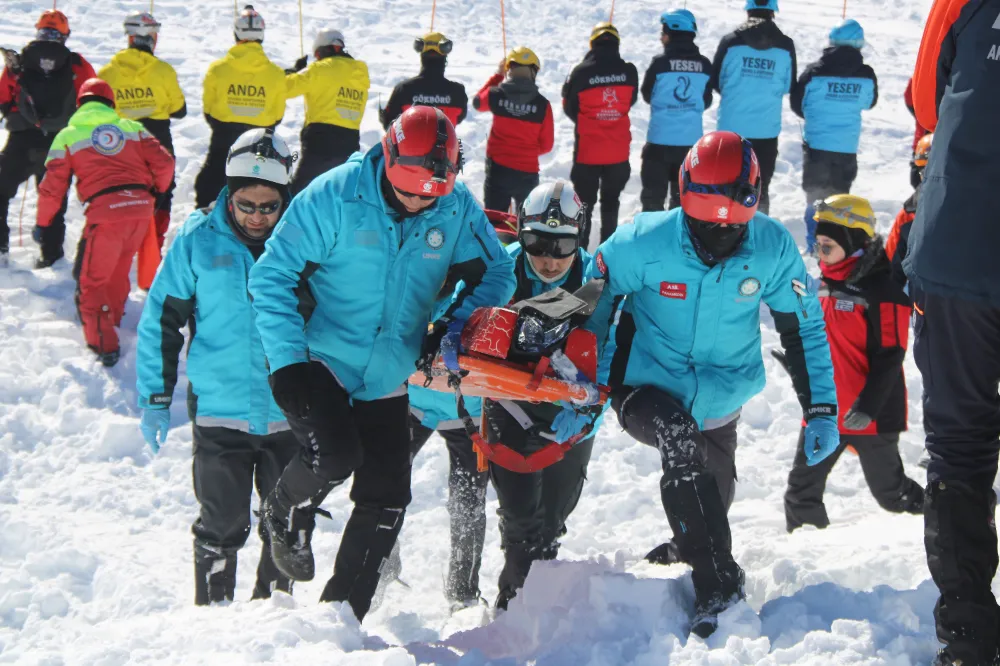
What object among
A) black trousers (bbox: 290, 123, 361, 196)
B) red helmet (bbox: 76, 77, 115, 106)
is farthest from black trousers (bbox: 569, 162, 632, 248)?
red helmet (bbox: 76, 77, 115, 106)

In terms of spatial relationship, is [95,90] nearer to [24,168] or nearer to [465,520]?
[24,168]

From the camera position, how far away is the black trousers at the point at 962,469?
9.08 ft

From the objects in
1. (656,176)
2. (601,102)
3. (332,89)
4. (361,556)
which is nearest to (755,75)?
(656,176)

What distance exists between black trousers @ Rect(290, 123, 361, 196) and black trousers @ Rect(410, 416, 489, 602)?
183 inches

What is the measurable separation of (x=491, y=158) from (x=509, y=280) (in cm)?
502

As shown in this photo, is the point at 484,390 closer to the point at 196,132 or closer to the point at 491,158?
the point at 491,158

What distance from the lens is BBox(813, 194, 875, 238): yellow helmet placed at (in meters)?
5.41

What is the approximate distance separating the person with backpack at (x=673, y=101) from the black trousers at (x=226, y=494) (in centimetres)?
539

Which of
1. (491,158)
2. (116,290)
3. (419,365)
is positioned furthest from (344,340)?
(491,158)

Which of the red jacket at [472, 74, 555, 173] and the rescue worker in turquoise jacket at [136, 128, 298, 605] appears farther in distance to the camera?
the red jacket at [472, 74, 555, 173]

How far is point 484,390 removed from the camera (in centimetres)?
403

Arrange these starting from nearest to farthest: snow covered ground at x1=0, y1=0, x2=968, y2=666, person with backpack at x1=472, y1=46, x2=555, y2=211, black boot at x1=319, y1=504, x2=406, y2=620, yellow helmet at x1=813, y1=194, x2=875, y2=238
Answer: snow covered ground at x1=0, y1=0, x2=968, y2=666 → black boot at x1=319, y1=504, x2=406, y2=620 → yellow helmet at x1=813, y1=194, x2=875, y2=238 → person with backpack at x1=472, y1=46, x2=555, y2=211

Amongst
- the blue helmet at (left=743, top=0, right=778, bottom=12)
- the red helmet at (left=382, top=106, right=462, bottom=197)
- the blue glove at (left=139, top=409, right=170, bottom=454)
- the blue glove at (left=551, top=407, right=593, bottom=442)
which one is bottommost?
the blue glove at (left=139, top=409, right=170, bottom=454)

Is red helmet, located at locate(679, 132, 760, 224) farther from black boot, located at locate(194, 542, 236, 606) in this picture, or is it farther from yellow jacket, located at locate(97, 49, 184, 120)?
yellow jacket, located at locate(97, 49, 184, 120)
